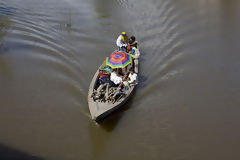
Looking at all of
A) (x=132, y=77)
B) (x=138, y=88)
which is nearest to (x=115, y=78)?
(x=132, y=77)

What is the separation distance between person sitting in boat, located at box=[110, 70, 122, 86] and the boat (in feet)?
1.41

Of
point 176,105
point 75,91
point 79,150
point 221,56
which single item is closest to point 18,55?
point 75,91

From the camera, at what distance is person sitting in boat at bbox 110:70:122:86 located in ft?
29.2

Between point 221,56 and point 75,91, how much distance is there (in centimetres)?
667

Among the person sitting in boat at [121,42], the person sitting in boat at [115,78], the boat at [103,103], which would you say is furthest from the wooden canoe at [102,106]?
the person sitting in boat at [121,42]

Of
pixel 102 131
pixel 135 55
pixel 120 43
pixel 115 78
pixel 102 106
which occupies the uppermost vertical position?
pixel 120 43

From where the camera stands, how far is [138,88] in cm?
937

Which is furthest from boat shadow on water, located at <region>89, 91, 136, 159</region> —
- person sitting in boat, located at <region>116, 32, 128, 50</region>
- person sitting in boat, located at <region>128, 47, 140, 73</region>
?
person sitting in boat, located at <region>116, 32, 128, 50</region>

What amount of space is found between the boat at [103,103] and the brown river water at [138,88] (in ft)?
1.20

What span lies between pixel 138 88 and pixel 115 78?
1053mm

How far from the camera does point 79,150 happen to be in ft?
23.8

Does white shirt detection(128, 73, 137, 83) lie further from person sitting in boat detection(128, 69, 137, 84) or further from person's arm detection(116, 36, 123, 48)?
person's arm detection(116, 36, 123, 48)

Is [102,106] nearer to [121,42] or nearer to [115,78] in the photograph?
[115,78]

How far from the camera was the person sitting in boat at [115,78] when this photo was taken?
8891 millimetres
